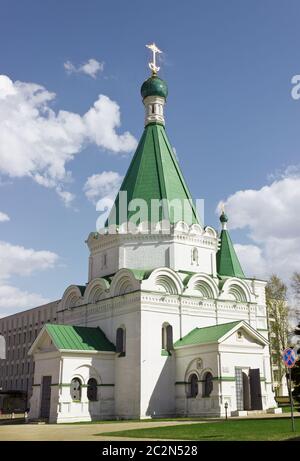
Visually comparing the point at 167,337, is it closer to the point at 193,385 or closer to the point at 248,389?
the point at 193,385

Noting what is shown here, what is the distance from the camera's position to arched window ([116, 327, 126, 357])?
91.3 ft

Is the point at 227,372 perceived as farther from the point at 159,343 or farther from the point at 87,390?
the point at 87,390

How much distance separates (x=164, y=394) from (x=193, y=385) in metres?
1.55

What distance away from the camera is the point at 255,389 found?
83.1ft

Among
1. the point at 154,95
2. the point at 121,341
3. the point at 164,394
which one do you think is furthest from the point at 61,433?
the point at 154,95

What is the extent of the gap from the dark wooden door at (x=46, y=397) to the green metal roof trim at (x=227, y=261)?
41.8ft

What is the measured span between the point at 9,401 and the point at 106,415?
69.8ft

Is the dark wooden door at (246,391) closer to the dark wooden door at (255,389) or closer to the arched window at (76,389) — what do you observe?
the dark wooden door at (255,389)

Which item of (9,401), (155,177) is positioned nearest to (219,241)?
(155,177)

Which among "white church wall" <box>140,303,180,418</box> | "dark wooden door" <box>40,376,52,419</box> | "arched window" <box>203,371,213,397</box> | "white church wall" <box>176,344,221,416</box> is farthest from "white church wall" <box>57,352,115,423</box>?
"arched window" <box>203,371,213,397</box>

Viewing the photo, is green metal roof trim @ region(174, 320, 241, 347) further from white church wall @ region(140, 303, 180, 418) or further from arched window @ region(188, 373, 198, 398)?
arched window @ region(188, 373, 198, 398)

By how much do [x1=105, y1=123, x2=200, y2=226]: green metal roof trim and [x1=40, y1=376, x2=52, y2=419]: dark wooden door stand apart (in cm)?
989

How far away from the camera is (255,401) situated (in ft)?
82.3

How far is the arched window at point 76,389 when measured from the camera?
86.6 feet
